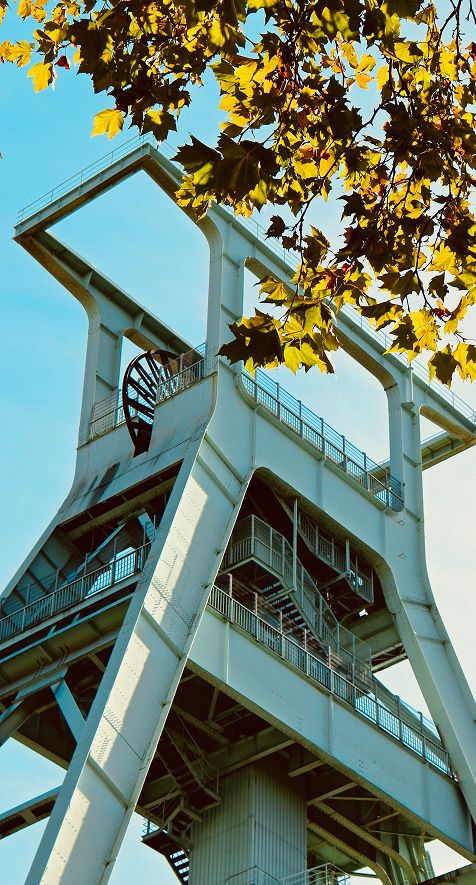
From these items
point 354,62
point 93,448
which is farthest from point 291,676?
point 354,62

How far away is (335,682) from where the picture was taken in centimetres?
3052

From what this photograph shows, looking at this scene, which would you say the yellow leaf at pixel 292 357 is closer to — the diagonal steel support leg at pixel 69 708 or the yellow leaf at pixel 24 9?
the yellow leaf at pixel 24 9

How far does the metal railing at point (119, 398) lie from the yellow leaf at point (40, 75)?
57.2ft

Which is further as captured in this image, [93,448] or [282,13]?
[93,448]

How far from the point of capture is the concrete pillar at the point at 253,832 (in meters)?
29.1

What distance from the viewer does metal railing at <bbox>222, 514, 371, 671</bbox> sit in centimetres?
3127

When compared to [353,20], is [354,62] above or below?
above

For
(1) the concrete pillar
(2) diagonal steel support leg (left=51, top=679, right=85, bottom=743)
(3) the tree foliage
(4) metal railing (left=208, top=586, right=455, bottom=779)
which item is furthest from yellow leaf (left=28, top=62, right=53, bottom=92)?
(1) the concrete pillar

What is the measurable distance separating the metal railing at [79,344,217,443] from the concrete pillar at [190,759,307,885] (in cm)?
805

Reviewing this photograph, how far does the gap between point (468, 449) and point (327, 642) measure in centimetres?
1023

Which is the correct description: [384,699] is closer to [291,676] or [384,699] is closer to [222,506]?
[291,676]

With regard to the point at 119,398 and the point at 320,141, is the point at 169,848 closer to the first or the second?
the point at 119,398

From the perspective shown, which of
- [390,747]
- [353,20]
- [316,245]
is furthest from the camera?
[390,747]

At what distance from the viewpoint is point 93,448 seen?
33375mm
